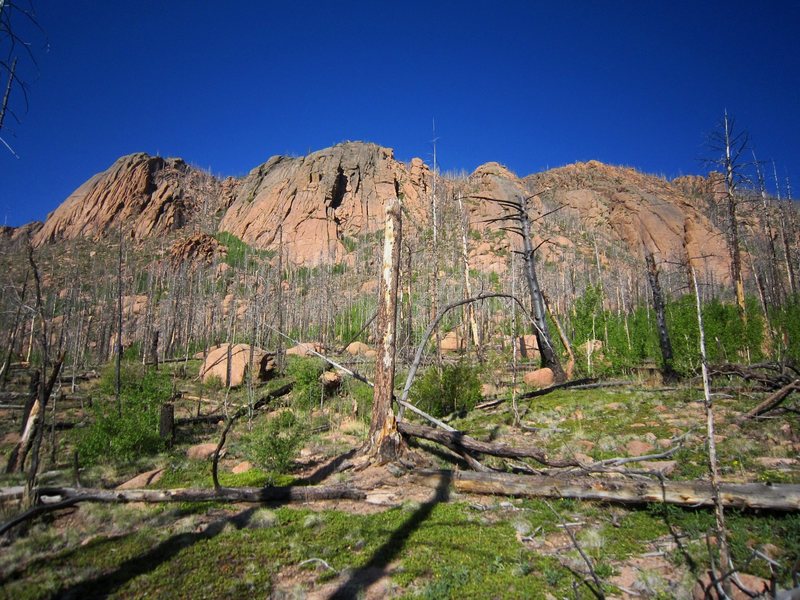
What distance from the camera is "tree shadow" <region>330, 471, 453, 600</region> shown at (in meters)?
3.49

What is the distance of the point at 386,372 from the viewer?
6883 mm

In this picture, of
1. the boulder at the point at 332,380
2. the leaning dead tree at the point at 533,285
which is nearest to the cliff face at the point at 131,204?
the boulder at the point at 332,380

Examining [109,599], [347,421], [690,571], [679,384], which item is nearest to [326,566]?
[109,599]

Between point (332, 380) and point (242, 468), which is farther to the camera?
point (332, 380)

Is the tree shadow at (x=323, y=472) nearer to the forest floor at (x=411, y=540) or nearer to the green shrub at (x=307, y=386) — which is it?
the forest floor at (x=411, y=540)

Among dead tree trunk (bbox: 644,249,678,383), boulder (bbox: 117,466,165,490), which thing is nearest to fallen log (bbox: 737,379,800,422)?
dead tree trunk (bbox: 644,249,678,383)

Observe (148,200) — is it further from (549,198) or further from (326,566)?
(326,566)

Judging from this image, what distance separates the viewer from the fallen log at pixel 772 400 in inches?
260

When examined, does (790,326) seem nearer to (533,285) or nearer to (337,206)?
(533,285)

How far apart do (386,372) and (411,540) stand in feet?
9.49

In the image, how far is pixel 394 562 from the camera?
12.9 feet

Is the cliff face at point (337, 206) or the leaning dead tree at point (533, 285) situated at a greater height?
the cliff face at point (337, 206)

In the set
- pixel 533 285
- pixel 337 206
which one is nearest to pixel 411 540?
pixel 533 285

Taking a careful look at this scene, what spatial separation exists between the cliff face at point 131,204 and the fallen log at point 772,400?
108 metres
